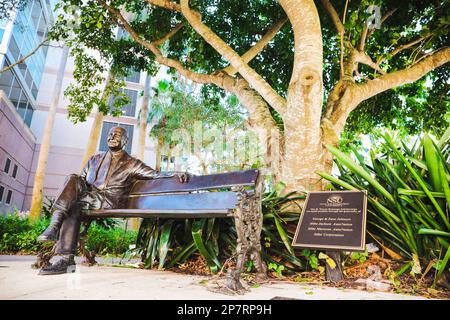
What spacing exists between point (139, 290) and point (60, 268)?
1.22m

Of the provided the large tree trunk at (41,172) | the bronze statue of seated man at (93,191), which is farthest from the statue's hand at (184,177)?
the large tree trunk at (41,172)

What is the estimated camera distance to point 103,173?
3416mm

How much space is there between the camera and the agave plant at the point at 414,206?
2412 millimetres

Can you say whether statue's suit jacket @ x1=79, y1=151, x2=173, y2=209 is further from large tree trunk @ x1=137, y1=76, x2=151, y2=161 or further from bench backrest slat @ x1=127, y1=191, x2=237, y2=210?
large tree trunk @ x1=137, y1=76, x2=151, y2=161

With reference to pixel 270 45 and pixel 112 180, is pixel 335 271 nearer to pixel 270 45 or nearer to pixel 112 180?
pixel 112 180

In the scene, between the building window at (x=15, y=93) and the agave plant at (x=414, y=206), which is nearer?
the agave plant at (x=414, y=206)

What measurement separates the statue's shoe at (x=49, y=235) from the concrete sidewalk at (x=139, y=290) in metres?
0.34

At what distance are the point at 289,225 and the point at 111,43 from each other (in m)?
6.15

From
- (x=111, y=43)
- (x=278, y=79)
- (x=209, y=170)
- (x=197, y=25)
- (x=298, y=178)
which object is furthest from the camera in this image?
(x=209, y=170)

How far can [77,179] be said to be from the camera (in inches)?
119

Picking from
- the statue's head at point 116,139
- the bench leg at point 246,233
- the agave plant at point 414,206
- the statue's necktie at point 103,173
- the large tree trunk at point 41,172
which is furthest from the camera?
the large tree trunk at point 41,172

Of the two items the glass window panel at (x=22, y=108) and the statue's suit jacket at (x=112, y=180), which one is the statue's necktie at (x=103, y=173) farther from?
the glass window panel at (x=22, y=108)
